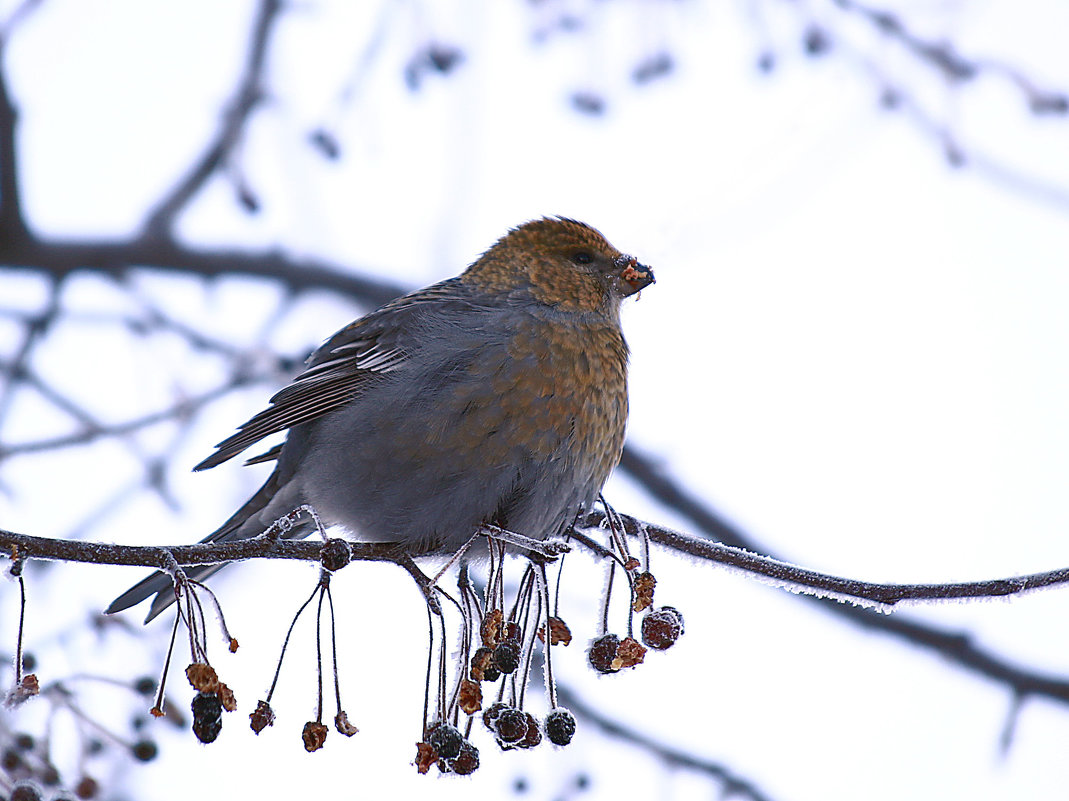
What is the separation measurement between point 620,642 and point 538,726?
250 mm

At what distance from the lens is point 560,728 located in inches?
87.4

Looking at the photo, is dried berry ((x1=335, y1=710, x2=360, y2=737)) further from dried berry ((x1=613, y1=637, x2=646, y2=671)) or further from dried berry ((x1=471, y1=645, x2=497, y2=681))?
dried berry ((x1=613, y1=637, x2=646, y2=671))

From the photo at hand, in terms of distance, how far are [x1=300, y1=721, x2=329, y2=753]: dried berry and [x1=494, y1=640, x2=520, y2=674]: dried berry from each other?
35cm

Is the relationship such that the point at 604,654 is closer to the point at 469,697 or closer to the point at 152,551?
the point at 469,697

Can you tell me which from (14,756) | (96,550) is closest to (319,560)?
(96,550)

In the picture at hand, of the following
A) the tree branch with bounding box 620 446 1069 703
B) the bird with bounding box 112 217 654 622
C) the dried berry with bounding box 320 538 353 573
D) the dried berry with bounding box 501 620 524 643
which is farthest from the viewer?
the tree branch with bounding box 620 446 1069 703

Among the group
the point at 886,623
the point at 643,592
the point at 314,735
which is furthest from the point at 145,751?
the point at 886,623

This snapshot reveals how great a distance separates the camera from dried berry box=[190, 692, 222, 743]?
199 centimetres

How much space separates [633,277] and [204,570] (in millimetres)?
1528

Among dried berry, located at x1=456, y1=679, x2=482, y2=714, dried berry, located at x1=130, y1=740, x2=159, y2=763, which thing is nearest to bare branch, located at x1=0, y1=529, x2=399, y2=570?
dried berry, located at x1=456, y1=679, x2=482, y2=714

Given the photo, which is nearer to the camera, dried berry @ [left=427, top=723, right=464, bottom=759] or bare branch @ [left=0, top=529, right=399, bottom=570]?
bare branch @ [left=0, top=529, right=399, bottom=570]

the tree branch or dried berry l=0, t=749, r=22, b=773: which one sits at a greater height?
the tree branch

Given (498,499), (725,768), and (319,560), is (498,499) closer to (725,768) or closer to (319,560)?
(319,560)

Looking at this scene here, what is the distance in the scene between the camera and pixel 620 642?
2.27 meters
